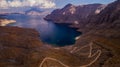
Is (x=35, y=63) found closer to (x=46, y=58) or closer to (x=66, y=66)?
(x=46, y=58)

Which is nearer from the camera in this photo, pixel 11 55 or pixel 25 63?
pixel 25 63

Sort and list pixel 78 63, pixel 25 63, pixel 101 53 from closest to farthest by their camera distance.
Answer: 1. pixel 25 63
2. pixel 78 63
3. pixel 101 53

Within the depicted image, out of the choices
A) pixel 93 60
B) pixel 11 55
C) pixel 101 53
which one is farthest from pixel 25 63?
pixel 101 53

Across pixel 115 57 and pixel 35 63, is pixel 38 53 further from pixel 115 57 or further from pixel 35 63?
pixel 115 57

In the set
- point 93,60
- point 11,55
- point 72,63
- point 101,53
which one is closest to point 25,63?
point 11,55

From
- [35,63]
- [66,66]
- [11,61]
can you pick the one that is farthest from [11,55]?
[66,66]

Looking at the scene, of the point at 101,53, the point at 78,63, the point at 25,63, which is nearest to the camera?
the point at 25,63

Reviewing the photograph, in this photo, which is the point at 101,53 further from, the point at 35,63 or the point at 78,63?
the point at 35,63

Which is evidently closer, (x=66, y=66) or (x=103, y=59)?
(x=66, y=66)
